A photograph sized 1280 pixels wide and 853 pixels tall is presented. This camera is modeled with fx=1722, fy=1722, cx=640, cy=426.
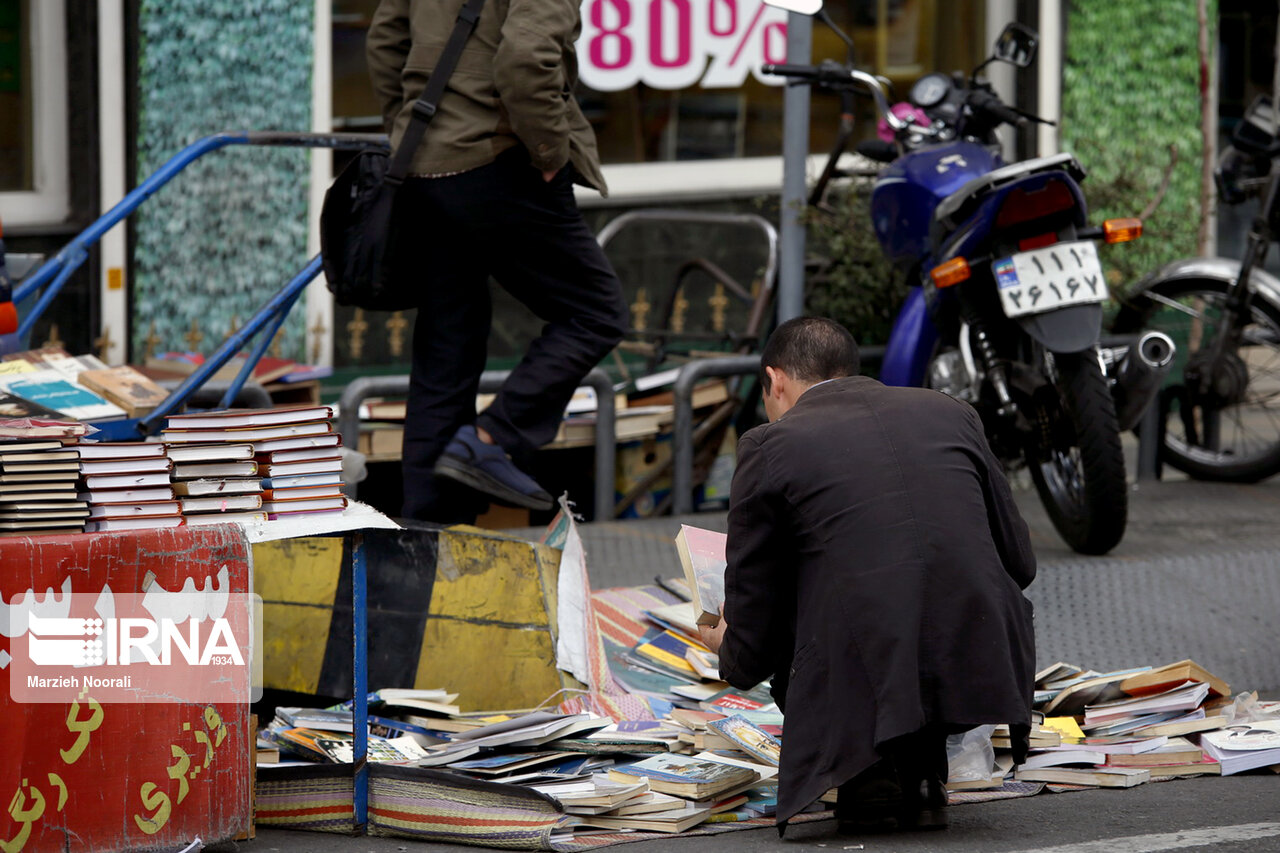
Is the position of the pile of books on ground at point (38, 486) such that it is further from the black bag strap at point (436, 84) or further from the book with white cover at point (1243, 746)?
the book with white cover at point (1243, 746)

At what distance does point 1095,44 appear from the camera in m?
9.54

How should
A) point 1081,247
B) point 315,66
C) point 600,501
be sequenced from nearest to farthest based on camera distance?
point 1081,247 → point 600,501 → point 315,66

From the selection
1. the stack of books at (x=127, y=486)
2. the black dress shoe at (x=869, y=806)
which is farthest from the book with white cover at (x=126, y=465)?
the black dress shoe at (x=869, y=806)

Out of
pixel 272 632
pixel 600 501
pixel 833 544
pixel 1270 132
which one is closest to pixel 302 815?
pixel 272 632

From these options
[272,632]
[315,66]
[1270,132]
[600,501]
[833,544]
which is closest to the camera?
[833,544]

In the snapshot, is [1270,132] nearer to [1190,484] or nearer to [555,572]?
[1190,484]

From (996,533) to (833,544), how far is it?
16.3 inches

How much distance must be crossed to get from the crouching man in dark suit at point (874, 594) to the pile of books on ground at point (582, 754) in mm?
288

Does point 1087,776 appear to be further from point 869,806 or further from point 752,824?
point 752,824

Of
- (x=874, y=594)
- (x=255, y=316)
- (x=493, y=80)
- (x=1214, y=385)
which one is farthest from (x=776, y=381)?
(x=1214, y=385)

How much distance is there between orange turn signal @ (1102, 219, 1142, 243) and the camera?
5586 millimetres

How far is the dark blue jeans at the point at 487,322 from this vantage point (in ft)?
15.9

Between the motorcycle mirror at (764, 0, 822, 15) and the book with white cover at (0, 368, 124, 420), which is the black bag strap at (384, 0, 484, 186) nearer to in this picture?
the book with white cover at (0, 368, 124, 420)

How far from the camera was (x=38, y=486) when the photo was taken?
349 cm
